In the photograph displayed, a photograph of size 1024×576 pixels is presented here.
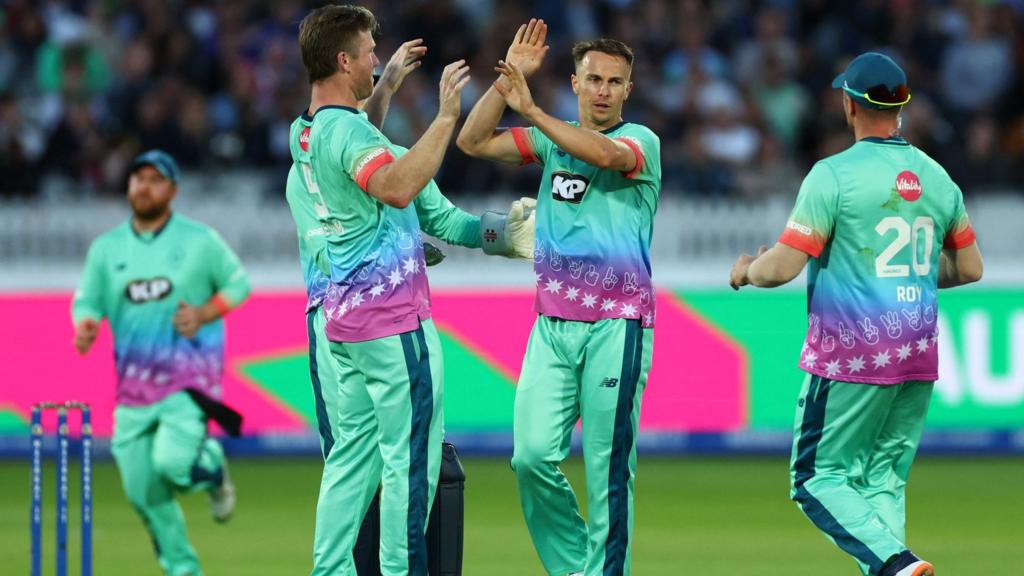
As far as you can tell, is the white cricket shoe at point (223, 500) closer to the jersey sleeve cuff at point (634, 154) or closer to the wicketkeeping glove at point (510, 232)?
the wicketkeeping glove at point (510, 232)

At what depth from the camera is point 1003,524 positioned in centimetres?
1066

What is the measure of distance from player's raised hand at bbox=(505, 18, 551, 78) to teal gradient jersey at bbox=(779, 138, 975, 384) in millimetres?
1187

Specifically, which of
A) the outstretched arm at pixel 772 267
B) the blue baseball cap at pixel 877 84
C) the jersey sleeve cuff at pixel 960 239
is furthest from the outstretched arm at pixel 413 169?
the jersey sleeve cuff at pixel 960 239

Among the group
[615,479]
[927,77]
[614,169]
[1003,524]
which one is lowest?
[1003,524]

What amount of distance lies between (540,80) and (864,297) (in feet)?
28.5

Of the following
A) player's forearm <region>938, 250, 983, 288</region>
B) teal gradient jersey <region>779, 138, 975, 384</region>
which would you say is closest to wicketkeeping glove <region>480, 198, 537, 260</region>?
teal gradient jersey <region>779, 138, 975, 384</region>

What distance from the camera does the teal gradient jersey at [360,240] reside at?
22.4 feet

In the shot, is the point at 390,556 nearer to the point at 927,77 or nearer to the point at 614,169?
the point at 614,169

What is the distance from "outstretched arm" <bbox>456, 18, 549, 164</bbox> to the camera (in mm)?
7074

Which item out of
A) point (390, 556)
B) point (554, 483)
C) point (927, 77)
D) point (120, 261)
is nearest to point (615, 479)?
point (554, 483)

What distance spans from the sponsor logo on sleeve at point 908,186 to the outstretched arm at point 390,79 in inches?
82.1

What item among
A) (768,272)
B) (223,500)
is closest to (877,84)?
(768,272)

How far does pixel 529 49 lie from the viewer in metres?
7.09

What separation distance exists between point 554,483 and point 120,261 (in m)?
3.06
